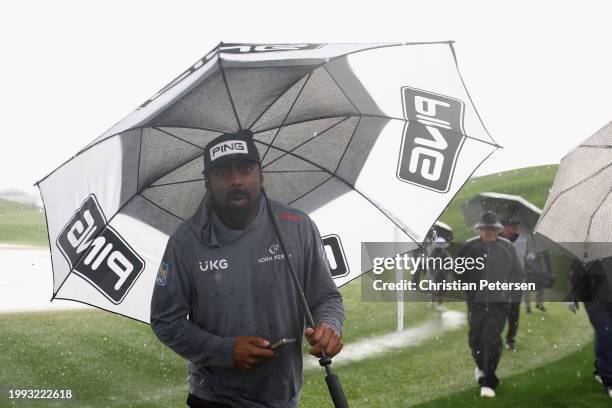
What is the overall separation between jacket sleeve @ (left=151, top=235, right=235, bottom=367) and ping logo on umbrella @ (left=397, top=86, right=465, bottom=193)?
1456mm

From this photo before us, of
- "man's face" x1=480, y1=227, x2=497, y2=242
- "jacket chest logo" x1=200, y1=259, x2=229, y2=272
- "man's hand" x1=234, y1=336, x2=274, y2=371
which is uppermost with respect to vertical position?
"jacket chest logo" x1=200, y1=259, x2=229, y2=272

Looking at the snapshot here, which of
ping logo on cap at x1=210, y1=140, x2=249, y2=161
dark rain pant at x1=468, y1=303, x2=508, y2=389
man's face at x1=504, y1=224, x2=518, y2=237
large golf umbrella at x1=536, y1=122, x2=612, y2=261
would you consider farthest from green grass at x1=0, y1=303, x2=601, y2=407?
ping logo on cap at x1=210, y1=140, x2=249, y2=161

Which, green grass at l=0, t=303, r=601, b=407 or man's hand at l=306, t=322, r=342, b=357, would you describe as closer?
man's hand at l=306, t=322, r=342, b=357

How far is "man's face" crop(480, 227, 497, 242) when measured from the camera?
7043mm

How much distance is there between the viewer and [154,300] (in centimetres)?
246

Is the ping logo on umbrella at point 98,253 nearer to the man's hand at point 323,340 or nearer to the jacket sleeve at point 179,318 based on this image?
the jacket sleeve at point 179,318

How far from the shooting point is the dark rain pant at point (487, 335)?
711cm

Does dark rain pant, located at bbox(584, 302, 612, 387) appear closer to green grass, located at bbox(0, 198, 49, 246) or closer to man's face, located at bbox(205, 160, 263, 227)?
man's face, located at bbox(205, 160, 263, 227)

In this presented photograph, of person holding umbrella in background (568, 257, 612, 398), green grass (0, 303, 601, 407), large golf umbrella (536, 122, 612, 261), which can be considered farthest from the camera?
green grass (0, 303, 601, 407)

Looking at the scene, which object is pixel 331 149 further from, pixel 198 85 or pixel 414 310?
pixel 414 310

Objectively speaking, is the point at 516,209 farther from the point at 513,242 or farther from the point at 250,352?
the point at 250,352

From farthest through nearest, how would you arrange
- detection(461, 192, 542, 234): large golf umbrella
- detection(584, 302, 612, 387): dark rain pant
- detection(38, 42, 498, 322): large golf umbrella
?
detection(461, 192, 542, 234): large golf umbrella
detection(584, 302, 612, 387): dark rain pant
detection(38, 42, 498, 322): large golf umbrella

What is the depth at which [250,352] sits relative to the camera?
7.38 ft

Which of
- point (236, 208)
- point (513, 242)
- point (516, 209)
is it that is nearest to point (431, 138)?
point (236, 208)
